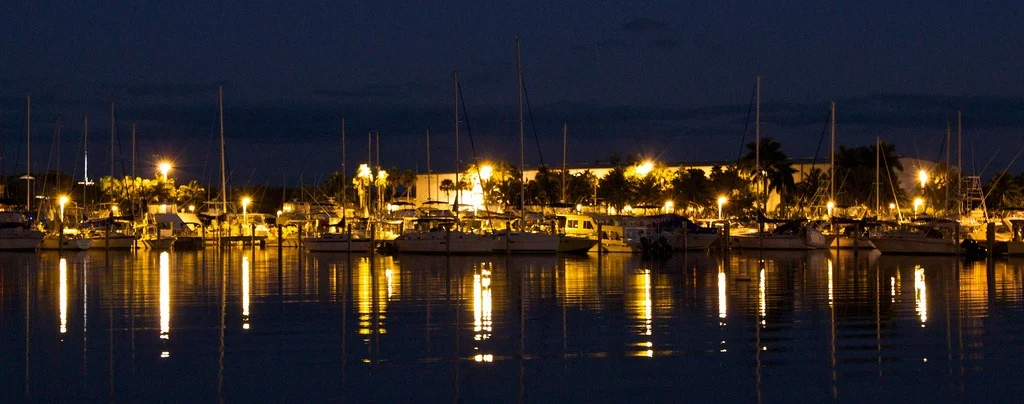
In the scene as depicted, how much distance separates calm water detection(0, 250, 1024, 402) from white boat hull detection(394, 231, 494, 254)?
79.5 feet

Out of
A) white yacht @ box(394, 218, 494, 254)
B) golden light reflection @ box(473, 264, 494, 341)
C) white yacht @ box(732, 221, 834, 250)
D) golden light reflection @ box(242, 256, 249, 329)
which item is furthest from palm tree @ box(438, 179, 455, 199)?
golden light reflection @ box(473, 264, 494, 341)

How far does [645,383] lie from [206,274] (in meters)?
32.4

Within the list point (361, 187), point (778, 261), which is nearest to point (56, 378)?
point (778, 261)

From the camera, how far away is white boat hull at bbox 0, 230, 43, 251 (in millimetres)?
77875

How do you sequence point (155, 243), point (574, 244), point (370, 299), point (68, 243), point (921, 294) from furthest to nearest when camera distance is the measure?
point (155, 243) → point (68, 243) → point (574, 244) → point (921, 294) → point (370, 299)

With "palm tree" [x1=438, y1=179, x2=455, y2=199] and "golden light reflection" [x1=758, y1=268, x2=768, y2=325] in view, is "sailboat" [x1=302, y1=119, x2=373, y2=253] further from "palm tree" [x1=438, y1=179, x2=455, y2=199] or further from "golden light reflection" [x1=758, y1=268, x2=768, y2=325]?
"palm tree" [x1=438, y1=179, x2=455, y2=199]

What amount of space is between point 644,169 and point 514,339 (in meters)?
103

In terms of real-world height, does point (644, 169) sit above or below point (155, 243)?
above

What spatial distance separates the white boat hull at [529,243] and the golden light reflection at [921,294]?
21663 mm

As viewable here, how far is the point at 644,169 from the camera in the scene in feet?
410

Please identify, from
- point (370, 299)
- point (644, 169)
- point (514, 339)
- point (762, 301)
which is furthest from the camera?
point (644, 169)

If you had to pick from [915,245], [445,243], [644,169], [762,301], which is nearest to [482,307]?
[762,301]

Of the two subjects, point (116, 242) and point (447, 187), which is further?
point (447, 187)

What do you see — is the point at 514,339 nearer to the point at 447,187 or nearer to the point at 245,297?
the point at 245,297
